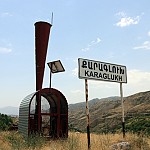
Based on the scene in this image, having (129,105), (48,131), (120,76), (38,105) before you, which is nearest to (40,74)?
(38,105)

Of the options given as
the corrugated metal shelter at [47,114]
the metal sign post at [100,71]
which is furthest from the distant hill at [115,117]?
the metal sign post at [100,71]

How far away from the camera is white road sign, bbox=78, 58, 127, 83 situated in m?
10.7

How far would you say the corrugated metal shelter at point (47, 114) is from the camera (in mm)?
14102

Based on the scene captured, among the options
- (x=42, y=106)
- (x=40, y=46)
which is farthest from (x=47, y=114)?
(x=40, y=46)

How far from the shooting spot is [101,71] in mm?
→ 11617

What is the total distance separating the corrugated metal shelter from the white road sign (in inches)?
145

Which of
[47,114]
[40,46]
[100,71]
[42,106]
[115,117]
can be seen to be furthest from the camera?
[115,117]

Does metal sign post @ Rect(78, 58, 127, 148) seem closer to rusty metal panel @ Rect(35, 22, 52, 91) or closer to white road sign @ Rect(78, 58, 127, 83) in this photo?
white road sign @ Rect(78, 58, 127, 83)

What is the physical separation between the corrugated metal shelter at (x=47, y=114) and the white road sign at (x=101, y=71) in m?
3.67

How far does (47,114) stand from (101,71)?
4425mm

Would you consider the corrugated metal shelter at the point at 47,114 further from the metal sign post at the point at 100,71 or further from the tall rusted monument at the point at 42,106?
the metal sign post at the point at 100,71

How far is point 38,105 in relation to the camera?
47.5 ft

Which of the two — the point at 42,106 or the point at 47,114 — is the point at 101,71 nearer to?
the point at 47,114

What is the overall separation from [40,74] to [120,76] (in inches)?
181
